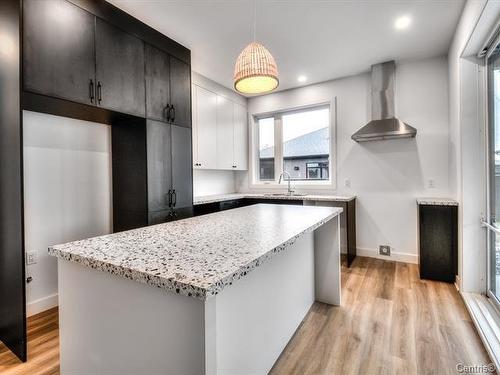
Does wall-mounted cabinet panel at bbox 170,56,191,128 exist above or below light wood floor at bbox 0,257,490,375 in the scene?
above

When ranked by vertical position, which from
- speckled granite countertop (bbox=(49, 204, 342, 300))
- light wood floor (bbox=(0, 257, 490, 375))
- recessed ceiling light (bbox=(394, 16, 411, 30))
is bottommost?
light wood floor (bbox=(0, 257, 490, 375))

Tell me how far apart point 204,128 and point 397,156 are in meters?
2.73

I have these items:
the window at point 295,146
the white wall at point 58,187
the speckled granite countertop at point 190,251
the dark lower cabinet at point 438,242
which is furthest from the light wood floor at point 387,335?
the white wall at point 58,187

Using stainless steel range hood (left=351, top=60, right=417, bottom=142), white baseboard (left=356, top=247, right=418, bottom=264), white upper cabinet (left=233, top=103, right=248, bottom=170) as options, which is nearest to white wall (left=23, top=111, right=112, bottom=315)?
white upper cabinet (left=233, top=103, right=248, bottom=170)

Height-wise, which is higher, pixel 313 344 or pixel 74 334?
pixel 74 334

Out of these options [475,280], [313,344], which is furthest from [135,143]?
[475,280]

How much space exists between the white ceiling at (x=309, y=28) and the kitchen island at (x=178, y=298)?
1.95 metres

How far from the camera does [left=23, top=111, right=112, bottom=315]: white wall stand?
7.32 feet

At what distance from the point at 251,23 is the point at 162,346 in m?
2.74

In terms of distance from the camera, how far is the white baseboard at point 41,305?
2.23 m

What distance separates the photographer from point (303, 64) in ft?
Result: 11.3

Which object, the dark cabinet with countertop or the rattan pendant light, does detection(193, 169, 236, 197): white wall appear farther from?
the rattan pendant light

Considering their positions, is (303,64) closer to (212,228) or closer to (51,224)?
(212,228)

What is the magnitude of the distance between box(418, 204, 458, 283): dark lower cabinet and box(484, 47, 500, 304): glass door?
0.49 m
